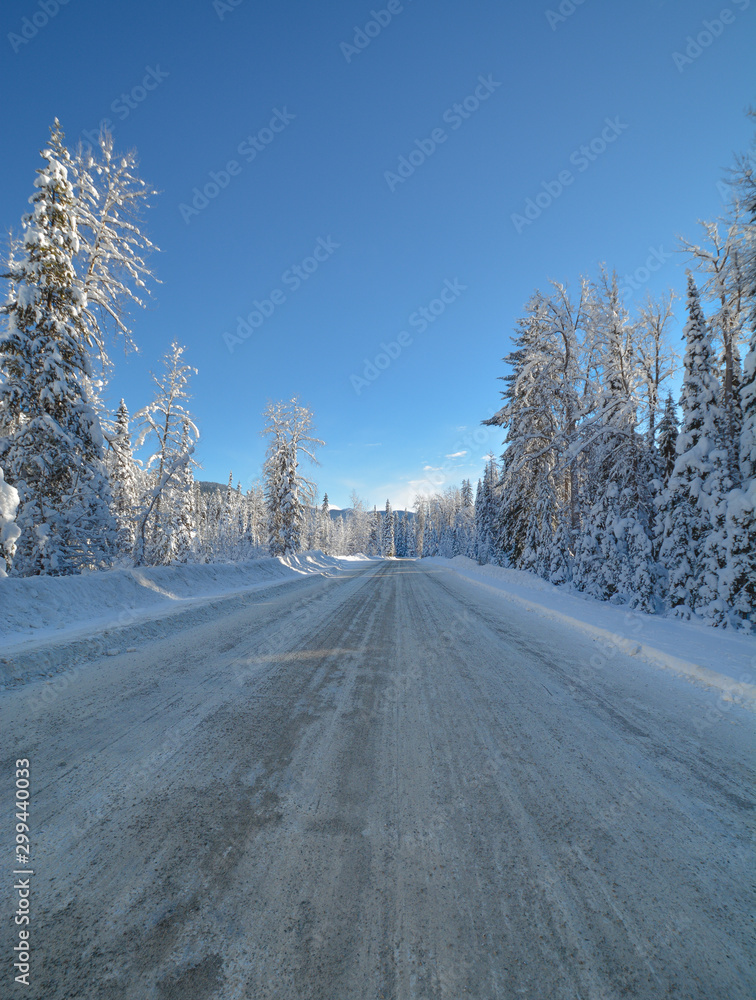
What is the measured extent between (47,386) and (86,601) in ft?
18.5

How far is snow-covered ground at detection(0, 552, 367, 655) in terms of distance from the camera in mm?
5895

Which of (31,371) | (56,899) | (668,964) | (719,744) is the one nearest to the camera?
(668,964)

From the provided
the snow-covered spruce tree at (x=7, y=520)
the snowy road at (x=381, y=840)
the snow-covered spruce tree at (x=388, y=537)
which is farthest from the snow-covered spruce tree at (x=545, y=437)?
the snow-covered spruce tree at (x=388, y=537)

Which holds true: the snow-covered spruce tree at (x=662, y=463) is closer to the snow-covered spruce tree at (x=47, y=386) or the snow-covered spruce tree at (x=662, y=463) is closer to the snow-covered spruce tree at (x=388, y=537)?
the snow-covered spruce tree at (x=47, y=386)

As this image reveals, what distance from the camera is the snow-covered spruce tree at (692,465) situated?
10828 millimetres

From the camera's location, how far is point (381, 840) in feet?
6.84

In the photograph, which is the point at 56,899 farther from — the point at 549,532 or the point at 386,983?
the point at 549,532

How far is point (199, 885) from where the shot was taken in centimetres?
176

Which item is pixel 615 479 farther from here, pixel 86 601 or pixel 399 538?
pixel 399 538

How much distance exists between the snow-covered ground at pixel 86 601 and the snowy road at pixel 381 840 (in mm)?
2393

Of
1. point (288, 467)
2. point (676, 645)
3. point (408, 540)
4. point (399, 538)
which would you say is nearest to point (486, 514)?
point (288, 467)

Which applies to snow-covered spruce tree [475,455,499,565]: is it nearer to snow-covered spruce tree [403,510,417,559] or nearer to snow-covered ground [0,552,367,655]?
snow-covered ground [0,552,367,655]

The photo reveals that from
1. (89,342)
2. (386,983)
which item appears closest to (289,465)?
(89,342)

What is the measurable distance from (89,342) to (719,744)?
570 inches
